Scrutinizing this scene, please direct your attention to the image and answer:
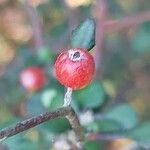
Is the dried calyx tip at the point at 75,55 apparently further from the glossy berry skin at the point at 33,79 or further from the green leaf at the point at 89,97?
the glossy berry skin at the point at 33,79

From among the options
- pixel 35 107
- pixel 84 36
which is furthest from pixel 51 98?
pixel 84 36

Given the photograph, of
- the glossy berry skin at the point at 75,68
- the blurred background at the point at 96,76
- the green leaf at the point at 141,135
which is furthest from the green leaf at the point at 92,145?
the glossy berry skin at the point at 75,68

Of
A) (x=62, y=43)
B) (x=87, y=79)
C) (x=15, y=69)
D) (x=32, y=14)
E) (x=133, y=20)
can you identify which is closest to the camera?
(x=87, y=79)

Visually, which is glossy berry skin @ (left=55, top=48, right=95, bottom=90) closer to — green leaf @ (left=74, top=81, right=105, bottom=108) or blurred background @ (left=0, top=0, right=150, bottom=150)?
blurred background @ (left=0, top=0, right=150, bottom=150)

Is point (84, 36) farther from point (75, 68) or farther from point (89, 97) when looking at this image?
point (89, 97)

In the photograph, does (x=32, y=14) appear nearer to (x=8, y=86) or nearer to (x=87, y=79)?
(x=8, y=86)

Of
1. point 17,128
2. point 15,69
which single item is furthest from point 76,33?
point 15,69
